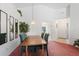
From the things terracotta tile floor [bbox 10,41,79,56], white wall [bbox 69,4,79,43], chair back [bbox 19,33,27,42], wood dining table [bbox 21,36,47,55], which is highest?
white wall [bbox 69,4,79,43]

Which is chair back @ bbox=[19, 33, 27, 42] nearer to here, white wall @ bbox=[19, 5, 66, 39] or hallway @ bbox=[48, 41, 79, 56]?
white wall @ bbox=[19, 5, 66, 39]

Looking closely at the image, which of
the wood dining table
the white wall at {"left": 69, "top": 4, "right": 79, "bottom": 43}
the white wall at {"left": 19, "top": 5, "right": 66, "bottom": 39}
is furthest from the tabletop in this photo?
the white wall at {"left": 69, "top": 4, "right": 79, "bottom": 43}

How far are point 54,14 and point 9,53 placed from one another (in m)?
1.39

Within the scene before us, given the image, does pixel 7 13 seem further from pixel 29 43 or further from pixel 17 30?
pixel 29 43

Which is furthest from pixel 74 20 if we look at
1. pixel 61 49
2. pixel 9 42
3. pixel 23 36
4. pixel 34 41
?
pixel 9 42

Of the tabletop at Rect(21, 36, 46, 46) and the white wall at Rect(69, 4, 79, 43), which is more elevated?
the white wall at Rect(69, 4, 79, 43)

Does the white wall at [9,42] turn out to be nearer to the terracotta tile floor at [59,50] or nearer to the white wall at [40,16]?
the terracotta tile floor at [59,50]

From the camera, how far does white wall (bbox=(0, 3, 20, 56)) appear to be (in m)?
3.26

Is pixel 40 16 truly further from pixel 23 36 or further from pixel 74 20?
pixel 74 20

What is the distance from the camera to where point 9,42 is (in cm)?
345

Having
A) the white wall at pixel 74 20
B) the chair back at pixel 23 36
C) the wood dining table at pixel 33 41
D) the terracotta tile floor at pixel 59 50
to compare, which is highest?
the white wall at pixel 74 20

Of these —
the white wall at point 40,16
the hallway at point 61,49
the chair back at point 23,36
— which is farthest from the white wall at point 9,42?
the hallway at point 61,49

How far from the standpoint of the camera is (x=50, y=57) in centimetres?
336

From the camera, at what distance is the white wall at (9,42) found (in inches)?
128
